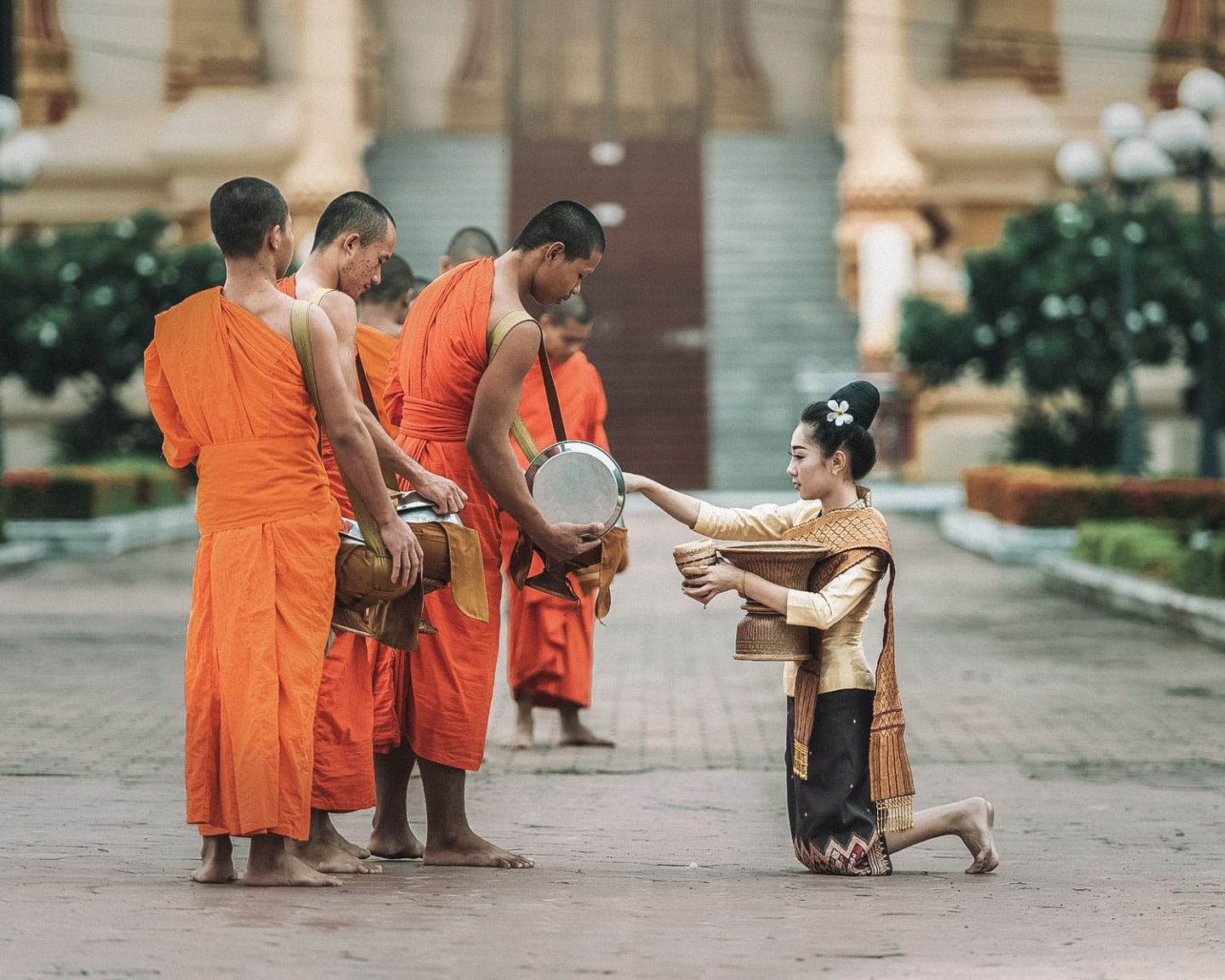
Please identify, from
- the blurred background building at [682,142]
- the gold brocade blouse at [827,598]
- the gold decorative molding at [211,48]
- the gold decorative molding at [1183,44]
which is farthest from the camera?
the gold decorative molding at [211,48]

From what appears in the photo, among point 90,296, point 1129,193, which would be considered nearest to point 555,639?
point 1129,193

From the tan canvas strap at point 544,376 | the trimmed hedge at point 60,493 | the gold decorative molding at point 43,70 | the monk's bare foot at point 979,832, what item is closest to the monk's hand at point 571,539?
the tan canvas strap at point 544,376

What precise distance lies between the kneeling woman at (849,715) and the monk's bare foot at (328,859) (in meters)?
1.28

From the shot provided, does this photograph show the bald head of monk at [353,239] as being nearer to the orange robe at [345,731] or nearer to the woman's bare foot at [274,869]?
the orange robe at [345,731]

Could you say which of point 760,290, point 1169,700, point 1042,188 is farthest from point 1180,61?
point 1169,700

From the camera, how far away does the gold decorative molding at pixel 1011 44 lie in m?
33.9

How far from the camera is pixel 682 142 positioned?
3416 centimetres

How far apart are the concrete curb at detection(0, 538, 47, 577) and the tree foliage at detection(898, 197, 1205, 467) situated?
9607 millimetres

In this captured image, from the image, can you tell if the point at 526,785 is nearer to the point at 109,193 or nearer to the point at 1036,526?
the point at 1036,526

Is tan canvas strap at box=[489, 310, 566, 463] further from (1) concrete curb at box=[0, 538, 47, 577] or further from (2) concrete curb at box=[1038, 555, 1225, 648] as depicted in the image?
(1) concrete curb at box=[0, 538, 47, 577]

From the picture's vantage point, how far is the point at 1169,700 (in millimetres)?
10844

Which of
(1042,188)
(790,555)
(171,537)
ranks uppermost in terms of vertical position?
(1042,188)

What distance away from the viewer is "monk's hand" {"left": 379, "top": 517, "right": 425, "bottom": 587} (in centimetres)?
598

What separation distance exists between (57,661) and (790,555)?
701 centimetres
